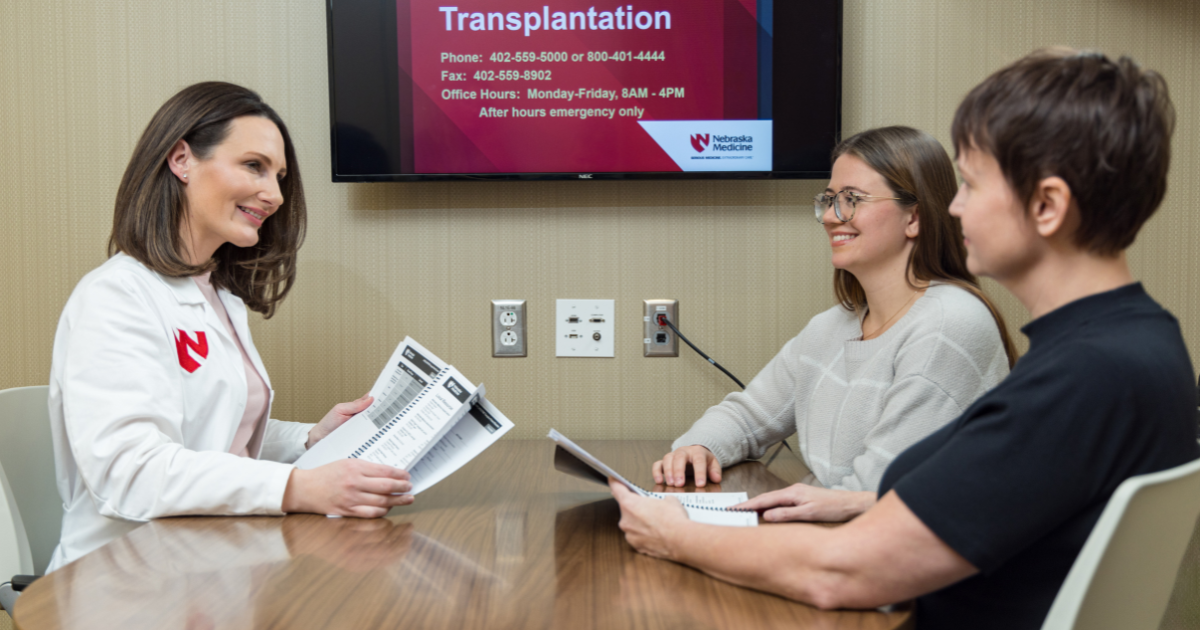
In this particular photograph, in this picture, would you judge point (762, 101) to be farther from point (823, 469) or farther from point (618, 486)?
point (618, 486)

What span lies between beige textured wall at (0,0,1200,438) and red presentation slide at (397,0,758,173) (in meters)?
0.10

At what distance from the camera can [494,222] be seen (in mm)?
1992

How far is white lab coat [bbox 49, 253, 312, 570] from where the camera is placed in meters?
1.24

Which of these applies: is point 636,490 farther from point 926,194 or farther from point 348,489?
point 926,194

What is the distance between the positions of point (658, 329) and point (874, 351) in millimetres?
642

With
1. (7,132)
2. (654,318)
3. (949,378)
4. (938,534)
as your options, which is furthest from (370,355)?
(938,534)

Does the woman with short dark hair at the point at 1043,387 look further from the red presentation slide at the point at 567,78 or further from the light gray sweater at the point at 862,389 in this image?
the red presentation slide at the point at 567,78

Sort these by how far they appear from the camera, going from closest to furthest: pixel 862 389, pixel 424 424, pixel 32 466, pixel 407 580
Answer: pixel 407 580 → pixel 424 424 → pixel 862 389 → pixel 32 466

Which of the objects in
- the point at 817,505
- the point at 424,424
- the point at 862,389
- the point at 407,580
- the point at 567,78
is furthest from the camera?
the point at 567,78

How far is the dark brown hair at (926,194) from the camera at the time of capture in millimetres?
1450

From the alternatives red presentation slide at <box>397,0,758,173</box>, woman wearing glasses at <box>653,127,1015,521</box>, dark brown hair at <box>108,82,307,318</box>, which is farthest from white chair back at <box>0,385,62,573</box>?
woman wearing glasses at <box>653,127,1015,521</box>

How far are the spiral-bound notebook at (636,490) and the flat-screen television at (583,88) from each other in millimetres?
869

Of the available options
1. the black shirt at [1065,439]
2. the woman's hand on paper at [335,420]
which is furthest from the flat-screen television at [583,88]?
the black shirt at [1065,439]

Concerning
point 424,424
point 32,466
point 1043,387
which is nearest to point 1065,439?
point 1043,387
